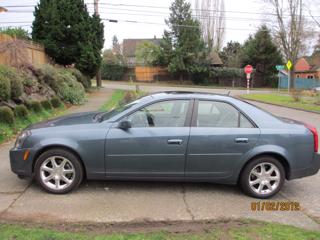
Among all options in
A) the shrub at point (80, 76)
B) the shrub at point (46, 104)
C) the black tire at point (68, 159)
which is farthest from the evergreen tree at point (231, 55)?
the black tire at point (68, 159)

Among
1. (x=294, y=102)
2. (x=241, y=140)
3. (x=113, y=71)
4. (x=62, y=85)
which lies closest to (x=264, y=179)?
(x=241, y=140)

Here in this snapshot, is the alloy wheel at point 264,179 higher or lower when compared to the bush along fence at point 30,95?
lower

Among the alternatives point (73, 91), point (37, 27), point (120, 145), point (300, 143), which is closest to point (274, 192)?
point (300, 143)

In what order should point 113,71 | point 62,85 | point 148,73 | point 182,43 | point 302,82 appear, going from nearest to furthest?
point 62,85, point 182,43, point 302,82, point 148,73, point 113,71

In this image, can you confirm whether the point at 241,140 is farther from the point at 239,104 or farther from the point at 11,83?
the point at 11,83

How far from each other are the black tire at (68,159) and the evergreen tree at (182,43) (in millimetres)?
41765

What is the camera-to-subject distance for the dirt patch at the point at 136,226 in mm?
3945

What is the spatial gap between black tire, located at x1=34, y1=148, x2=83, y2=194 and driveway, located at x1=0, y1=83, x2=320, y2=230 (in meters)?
0.10

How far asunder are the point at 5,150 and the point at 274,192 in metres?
5.55

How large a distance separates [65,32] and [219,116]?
1716 cm

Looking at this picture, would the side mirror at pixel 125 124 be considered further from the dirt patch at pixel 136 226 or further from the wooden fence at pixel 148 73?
the wooden fence at pixel 148 73

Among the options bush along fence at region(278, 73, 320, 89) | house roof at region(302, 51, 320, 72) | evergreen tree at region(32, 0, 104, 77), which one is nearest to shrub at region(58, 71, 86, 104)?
evergreen tree at region(32, 0, 104, 77)

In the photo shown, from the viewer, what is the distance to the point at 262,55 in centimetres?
4716

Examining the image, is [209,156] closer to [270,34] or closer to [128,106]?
[128,106]
